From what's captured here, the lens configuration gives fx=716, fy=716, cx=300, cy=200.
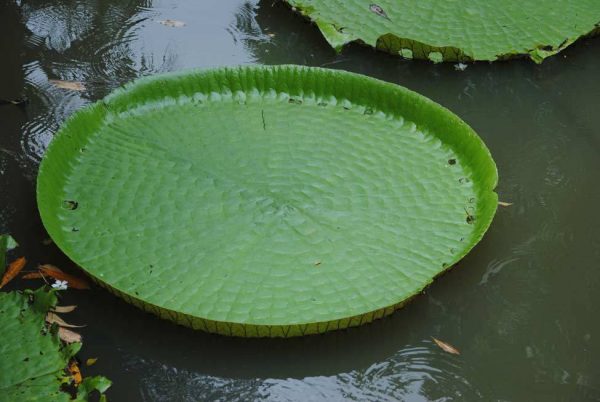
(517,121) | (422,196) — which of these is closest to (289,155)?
(422,196)

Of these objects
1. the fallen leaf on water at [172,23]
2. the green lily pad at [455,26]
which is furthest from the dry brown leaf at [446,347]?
the fallen leaf on water at [172,23]

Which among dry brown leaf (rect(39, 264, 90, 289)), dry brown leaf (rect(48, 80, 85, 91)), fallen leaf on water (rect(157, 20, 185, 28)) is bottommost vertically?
dry brown leaf (rect(39, 264, 90, 289))

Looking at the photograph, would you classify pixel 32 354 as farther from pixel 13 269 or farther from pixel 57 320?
pixel 13 269

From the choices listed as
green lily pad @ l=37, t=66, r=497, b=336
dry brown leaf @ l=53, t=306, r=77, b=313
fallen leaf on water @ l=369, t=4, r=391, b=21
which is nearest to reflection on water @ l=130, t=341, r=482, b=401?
green lily pad @ l=37, t=66, r=497, b=336

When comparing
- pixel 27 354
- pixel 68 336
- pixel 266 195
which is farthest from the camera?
pixel 266 195

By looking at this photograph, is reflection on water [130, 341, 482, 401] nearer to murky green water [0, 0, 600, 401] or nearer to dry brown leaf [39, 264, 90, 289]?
murky green water [0, 0, 600, 401]

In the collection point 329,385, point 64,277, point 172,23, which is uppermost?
point 172,23

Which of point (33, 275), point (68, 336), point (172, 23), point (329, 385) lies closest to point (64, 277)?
point (33, 275)
